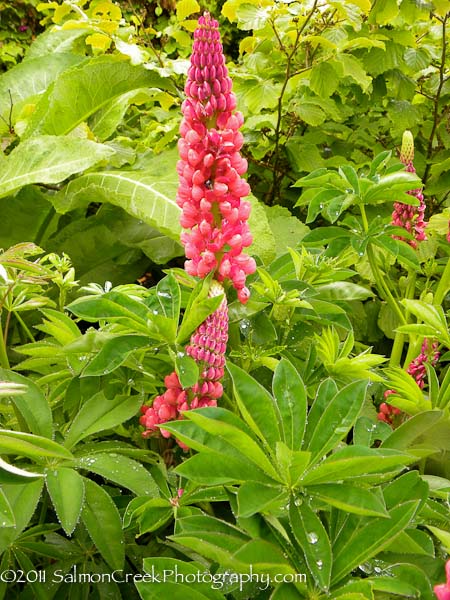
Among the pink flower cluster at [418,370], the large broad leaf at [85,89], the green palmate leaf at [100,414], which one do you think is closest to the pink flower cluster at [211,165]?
the green palmate leaf at [100,414]

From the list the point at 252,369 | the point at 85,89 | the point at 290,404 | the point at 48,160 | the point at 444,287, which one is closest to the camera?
the point at 290,404

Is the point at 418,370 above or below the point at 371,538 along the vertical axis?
below

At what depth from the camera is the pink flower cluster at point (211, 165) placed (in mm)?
842

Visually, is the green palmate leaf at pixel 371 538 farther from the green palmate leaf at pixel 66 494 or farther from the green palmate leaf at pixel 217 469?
the green palmate leaf at pixel 66 494

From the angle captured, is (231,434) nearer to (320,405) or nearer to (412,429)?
(320,405)

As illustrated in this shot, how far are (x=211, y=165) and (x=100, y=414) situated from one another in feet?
1.31

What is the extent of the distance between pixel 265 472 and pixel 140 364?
34 cm

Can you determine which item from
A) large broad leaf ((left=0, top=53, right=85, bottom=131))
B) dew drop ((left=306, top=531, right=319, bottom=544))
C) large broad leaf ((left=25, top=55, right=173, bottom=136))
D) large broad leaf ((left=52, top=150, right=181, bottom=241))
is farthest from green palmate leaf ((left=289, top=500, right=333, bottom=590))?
large broad leaf ((left=0, top=53, right=85, bottom=131))

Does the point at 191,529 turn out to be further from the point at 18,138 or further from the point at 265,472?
the point at 18,138

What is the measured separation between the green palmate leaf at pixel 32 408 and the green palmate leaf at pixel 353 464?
0.41 m

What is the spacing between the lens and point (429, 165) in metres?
2.26

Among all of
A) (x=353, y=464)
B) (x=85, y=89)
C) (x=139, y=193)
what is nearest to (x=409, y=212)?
(x=353, y=464)

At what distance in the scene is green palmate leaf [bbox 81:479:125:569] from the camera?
0.75 meters

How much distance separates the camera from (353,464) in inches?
22.8
